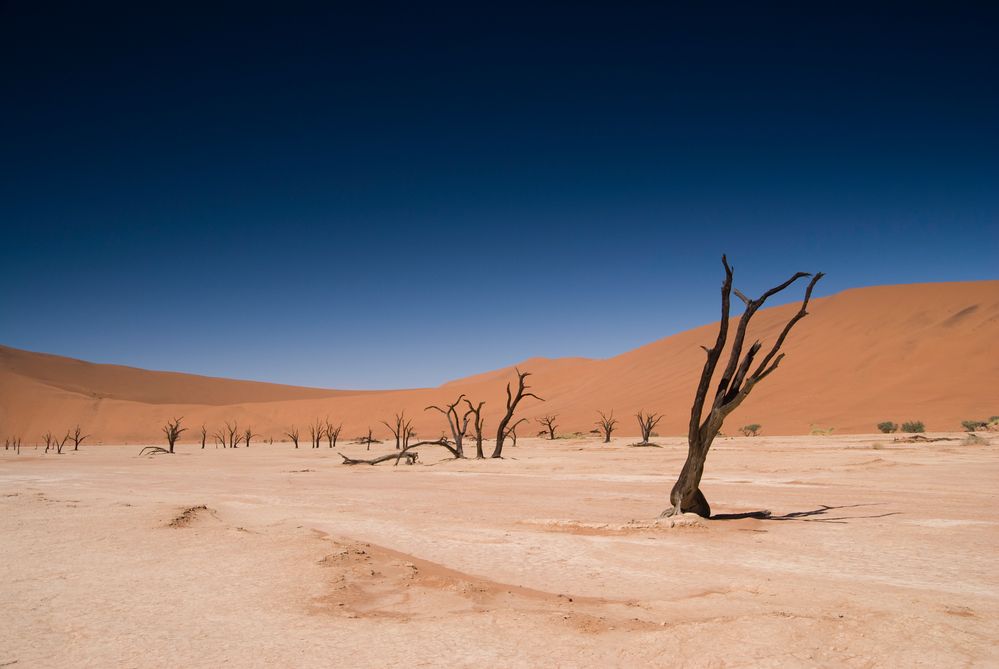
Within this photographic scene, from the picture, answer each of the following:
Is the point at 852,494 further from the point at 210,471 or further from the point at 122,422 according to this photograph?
the point at 122,422

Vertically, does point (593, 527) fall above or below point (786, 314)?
below

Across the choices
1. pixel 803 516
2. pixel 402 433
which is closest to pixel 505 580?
pixel 803 516

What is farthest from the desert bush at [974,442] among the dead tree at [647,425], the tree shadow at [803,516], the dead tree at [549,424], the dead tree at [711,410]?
the dead tree at [549,424]

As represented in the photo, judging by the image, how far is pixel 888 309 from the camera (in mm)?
52750

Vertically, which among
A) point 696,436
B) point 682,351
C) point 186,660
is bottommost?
point 186,660

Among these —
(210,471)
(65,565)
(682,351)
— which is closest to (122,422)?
(210,471)

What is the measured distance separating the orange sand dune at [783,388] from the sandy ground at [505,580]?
84.3ft

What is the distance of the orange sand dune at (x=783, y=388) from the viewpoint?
116 feet

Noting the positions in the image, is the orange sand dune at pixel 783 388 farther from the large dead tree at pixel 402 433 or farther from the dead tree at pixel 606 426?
the large dead tree at pixel 402 433

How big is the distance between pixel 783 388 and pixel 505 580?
136ft

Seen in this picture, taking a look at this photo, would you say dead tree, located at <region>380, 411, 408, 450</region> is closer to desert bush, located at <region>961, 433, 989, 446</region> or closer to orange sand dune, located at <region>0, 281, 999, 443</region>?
orange sand dune, located at <region>0, 281, 999, 443</region>

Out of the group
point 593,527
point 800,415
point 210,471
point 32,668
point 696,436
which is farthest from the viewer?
point 800,415

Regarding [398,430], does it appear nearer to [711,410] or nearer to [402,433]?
[402,433]

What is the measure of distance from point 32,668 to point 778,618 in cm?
492
